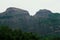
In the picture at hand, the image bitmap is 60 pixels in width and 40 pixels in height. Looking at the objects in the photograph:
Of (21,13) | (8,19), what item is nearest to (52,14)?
(21,13)

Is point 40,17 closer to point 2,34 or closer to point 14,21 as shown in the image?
point 14,21

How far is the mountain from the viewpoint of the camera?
126688 millimetres

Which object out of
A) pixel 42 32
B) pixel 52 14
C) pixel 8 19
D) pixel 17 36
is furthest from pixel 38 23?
pixel 17 36

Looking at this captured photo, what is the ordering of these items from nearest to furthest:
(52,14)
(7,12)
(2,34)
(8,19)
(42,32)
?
(2,34) → (42,32) → (8,19) → (7,12) → (52,14)

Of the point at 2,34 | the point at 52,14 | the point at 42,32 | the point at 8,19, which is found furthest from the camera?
the point at 52,14

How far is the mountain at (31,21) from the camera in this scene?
4988 inches

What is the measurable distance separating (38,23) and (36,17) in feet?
43.6

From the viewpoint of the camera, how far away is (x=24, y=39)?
29.6 metres

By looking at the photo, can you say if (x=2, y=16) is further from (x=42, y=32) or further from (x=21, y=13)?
(x=42, y=32)

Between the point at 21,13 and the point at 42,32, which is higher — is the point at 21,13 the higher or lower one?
the higher one

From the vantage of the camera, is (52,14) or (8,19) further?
(52,14)

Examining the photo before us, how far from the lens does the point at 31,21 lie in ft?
471

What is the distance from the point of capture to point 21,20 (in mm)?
141125

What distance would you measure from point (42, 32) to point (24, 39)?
3839 inches
